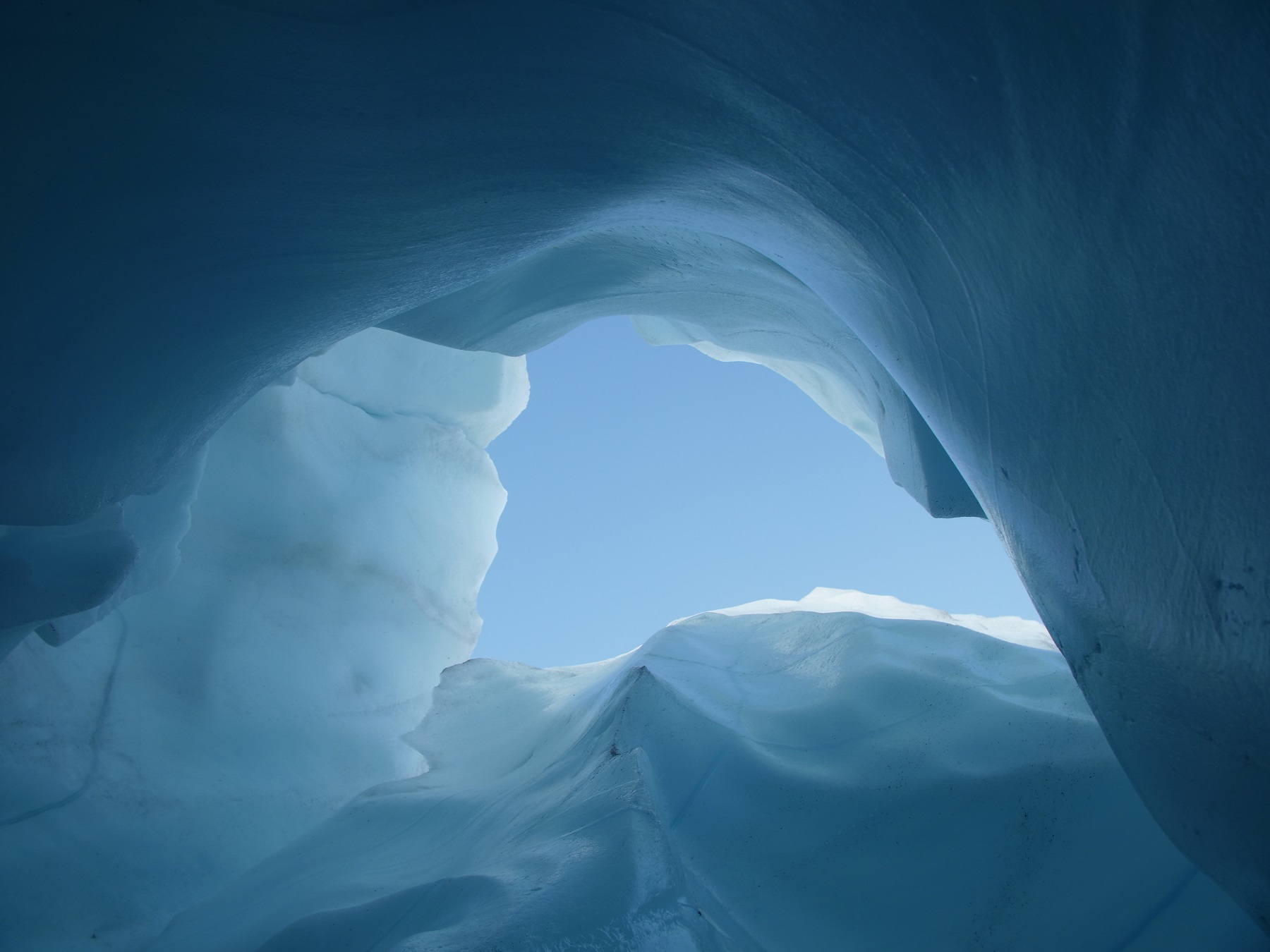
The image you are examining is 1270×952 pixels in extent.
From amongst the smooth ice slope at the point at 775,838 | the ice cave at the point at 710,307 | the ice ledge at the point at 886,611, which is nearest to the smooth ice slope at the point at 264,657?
the ice cave at the point at 710,307

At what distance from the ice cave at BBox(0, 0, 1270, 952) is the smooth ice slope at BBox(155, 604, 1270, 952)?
15mm

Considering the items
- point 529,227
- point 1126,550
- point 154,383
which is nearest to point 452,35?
point 529,227

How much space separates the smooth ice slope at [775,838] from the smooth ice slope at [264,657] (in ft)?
1.90

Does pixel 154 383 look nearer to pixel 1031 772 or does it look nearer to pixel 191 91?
pixel 191 91

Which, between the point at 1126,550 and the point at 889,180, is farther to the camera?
the point at 889,180

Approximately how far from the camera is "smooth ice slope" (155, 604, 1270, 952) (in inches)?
70.6

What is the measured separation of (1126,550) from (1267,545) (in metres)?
0.30

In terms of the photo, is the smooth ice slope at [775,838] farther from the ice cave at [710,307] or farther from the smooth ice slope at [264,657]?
the smooth ice slope at [264,657]

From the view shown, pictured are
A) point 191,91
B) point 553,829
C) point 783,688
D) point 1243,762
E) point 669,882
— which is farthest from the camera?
point 783,688

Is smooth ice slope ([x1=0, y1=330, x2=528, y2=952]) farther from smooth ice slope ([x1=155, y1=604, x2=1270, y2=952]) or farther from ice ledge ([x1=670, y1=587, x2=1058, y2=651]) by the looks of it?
ice ledge ([x1=670, y1=587, x2=1058, y2=651])

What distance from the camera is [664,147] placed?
6.01 feet

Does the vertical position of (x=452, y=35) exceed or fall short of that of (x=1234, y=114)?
it exceeds it

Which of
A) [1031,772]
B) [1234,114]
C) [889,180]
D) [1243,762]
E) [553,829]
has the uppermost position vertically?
[889,180]

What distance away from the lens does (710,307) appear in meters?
3.96
